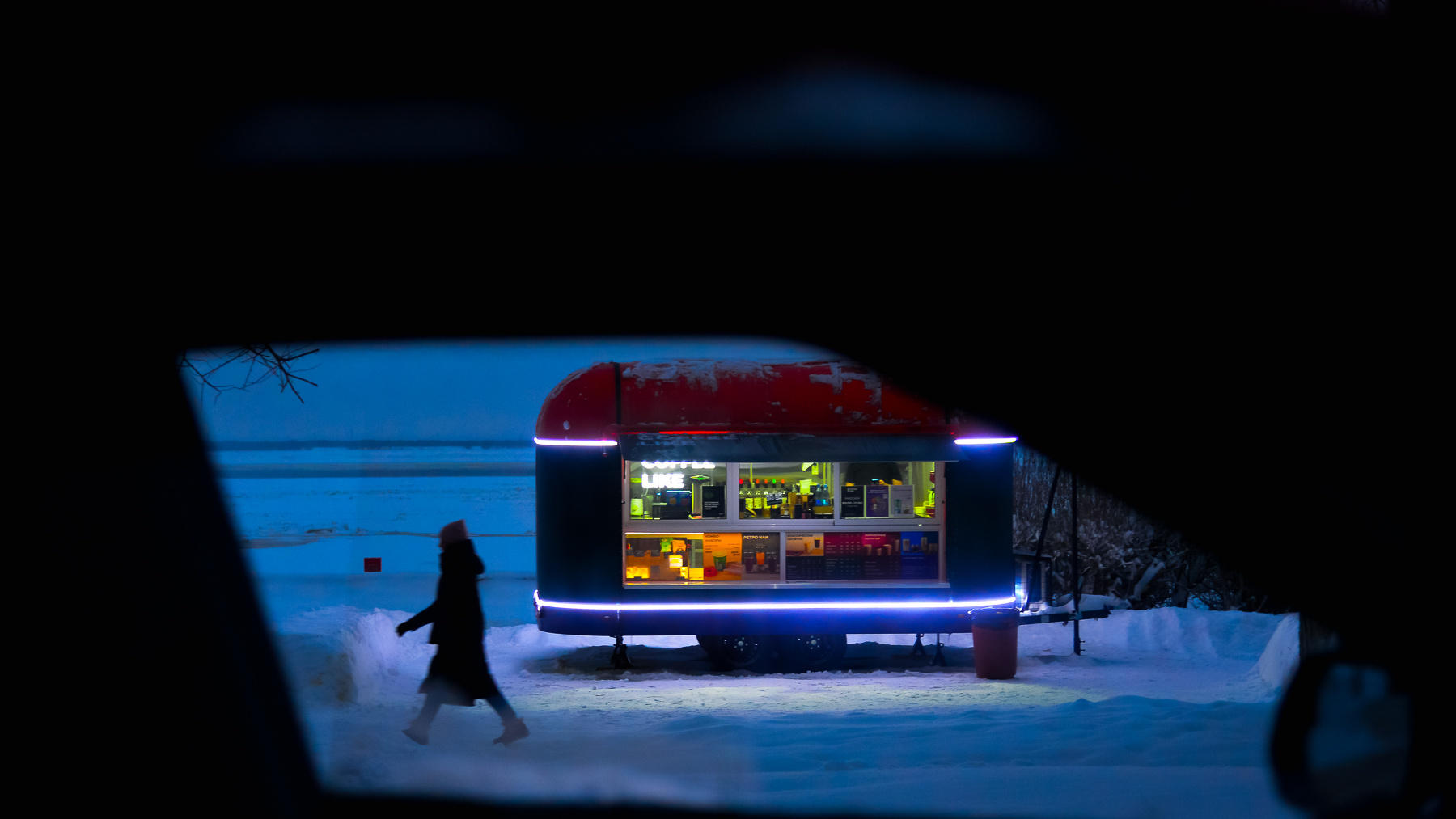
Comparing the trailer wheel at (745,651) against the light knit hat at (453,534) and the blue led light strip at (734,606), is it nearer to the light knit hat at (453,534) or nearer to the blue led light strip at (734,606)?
the blue led light strip at (734,606)

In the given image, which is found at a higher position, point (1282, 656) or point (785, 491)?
point (785, 491)

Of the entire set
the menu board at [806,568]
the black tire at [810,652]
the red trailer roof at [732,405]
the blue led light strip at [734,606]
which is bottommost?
the black tire at [810,652]

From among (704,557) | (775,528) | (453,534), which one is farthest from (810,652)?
(453,534)

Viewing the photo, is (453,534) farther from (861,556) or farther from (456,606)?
(861,556)

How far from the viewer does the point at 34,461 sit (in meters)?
4.58

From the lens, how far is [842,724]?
25.7 ft

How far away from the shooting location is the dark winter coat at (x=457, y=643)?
724cm

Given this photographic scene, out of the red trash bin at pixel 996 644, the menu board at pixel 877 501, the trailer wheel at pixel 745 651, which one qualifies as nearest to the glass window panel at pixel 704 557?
the trailer wheel at pixel 745 651

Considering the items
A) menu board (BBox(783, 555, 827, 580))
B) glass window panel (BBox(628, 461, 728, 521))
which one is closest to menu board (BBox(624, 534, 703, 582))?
glass window panel (BBox(628, 461, 728, 521))

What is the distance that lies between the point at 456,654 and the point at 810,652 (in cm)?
500

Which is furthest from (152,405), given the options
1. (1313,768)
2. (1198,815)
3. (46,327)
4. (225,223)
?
(1198,815)

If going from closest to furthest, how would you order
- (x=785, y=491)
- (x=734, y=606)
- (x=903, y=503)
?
1. (x=734, y=606)
2. (x=903, y=503)
3. (x=785, y=491)

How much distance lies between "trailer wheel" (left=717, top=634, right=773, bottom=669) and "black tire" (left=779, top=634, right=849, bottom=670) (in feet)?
0.61

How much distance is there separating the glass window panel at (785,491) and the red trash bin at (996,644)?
2260mm
